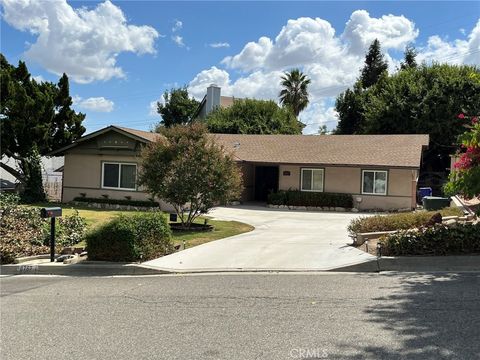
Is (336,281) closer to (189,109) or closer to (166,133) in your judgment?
(166,133)

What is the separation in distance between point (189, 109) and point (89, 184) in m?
36.6

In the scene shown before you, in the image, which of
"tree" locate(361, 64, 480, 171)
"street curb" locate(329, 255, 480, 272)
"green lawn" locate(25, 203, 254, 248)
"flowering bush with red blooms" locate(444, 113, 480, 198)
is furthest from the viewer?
"tree" locate(361, 64, 480, 171)

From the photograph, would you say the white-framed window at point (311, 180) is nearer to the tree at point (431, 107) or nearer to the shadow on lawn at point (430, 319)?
the tree at point (431, 107)

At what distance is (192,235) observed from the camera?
46.3 ft

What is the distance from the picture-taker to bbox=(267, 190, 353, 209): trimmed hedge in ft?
79.4

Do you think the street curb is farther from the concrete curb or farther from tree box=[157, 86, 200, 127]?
tree box=[157, 86, 200, 127]

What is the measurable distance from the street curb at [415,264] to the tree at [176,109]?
2021 inches

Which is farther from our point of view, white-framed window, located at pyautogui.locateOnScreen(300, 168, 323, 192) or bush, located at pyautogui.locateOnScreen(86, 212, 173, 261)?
white-framed window, located at pyautogui.locateOnScreen(300, 168, 323, 192)

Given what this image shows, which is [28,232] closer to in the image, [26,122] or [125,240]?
[125,240]

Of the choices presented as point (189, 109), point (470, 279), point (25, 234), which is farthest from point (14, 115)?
point (189, 109)

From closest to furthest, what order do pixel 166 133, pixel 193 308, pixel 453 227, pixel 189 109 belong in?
pixel 193 308 → pixel 453 227 → pixel 166 133 → pixel 189 109

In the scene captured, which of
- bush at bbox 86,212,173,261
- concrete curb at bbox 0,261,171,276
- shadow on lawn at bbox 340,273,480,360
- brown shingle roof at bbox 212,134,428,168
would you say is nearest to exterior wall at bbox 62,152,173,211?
brown shingle roof at bbox 212,134,428,168

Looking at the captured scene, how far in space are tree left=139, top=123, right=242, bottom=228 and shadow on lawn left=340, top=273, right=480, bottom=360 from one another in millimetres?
7737

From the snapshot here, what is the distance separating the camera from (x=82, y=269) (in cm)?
1005
